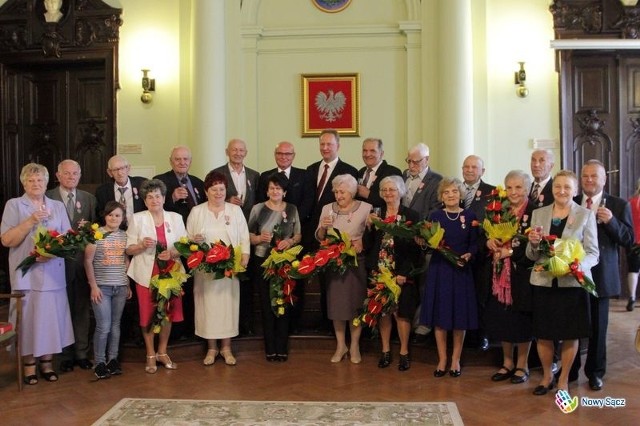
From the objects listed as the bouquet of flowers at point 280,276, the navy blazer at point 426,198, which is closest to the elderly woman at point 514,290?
the navy blazer at point 426,198

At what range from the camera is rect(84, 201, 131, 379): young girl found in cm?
475

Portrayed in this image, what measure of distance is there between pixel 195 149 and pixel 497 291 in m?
4.54

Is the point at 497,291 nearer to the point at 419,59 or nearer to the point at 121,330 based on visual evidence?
the point at 121,330

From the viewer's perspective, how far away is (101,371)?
15.6 feet

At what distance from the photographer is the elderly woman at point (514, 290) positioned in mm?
4340

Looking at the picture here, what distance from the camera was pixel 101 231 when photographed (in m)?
4.73

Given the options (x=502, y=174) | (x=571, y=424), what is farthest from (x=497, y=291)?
(x=502, y=174)

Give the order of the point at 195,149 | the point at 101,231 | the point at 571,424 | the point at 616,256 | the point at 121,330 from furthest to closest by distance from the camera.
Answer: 1. the point at 195,149
2. the point at 121,330
3. the point at 101,231
4. the point at 616,256
5. the point at 571,424

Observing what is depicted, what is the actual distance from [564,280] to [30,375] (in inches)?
153

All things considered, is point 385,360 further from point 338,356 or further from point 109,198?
point 109,198

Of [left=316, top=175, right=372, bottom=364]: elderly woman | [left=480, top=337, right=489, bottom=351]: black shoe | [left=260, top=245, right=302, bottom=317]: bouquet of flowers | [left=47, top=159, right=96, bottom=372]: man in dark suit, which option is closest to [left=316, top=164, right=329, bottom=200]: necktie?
[left=316, top=175, right=372, bottom=364]: elderly woman

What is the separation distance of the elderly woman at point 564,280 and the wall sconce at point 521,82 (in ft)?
12.8

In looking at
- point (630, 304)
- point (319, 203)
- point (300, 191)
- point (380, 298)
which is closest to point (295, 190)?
point (300, 191)

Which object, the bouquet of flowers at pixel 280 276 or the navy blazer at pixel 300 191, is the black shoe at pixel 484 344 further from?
the navy blazer at pixel 300 191
